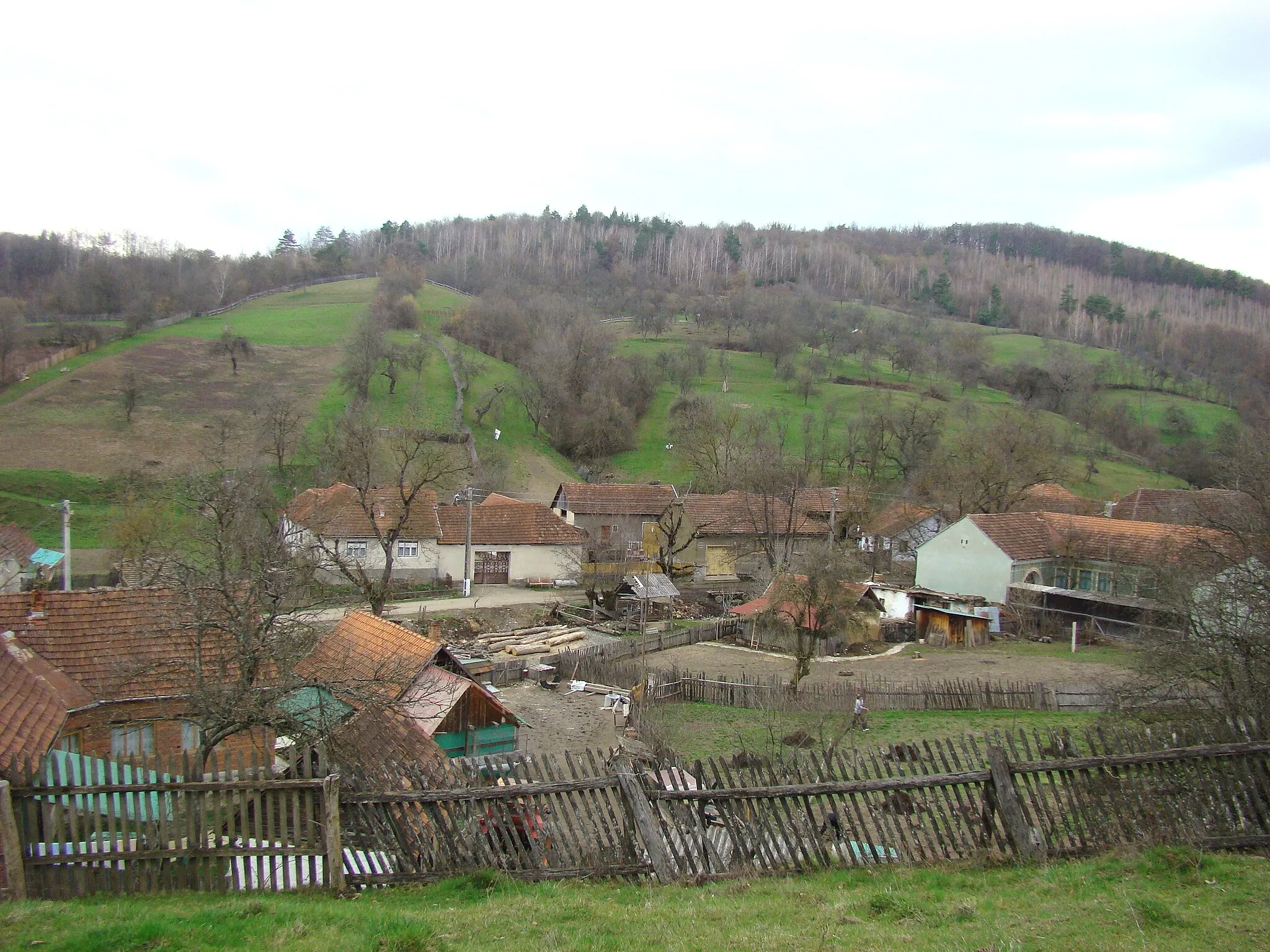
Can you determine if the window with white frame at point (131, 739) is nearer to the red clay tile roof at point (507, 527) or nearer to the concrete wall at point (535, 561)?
the red clay tile roof at point (507, 527)

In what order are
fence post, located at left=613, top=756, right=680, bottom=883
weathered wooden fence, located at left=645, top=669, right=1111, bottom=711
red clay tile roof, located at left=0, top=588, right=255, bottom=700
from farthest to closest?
weathered wooden fence, located at left=645, top=669, right=1111, bottom=711 < red clay tile roof, located at left=0, top=588, right=255, bottom=700 < fence post, located at left=613, top=756, right=680, bottom=883

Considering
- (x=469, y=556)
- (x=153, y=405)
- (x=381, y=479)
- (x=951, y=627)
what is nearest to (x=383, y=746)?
(x=951, y=627)

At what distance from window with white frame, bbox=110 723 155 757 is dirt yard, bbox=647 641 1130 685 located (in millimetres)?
18478

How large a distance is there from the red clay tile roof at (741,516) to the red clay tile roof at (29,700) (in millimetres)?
36261

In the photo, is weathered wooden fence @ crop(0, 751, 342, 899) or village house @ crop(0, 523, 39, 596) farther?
village house @ crop(0, 523, 39, 596)

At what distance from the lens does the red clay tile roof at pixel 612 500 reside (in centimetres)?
5141

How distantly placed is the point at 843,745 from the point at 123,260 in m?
109

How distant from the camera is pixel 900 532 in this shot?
51656 millimetres

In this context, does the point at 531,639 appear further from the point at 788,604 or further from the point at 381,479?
the point at 381,479

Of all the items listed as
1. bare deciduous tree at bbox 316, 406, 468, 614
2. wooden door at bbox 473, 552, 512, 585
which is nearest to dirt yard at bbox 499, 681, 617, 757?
bare deciduous tree at bbox 316, 406, 468, 614

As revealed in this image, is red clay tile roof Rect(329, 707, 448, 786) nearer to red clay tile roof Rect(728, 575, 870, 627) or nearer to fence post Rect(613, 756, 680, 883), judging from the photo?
fence post Rect(613, 756, 680, 883)

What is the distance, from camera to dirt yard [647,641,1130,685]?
27531mm

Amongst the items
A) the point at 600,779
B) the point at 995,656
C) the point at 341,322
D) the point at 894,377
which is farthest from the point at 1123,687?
the point at 341,322

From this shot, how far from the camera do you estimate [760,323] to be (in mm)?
109875
